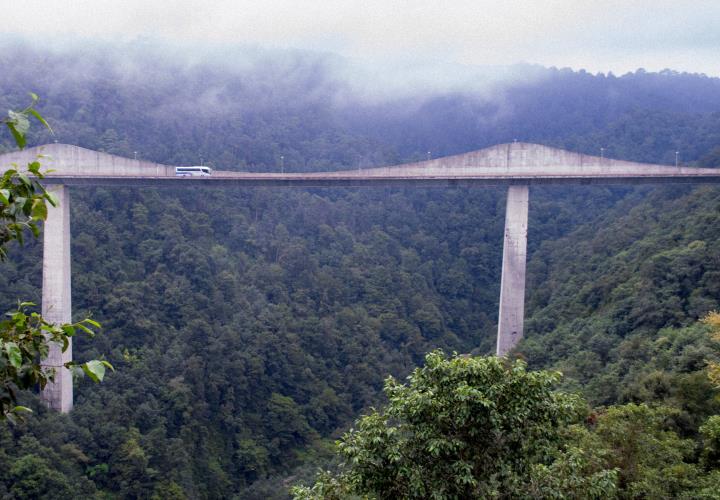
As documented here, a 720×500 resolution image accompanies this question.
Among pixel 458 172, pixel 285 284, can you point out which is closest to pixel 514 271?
pixel 458 172

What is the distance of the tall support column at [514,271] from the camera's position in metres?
23.4

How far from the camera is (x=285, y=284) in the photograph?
30875mm

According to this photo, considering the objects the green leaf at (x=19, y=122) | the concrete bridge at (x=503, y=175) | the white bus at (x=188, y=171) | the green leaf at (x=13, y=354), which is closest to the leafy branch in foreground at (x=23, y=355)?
the green leaf at (x=13, y=354)

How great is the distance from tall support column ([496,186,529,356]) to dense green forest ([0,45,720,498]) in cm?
136

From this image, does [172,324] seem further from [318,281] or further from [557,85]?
[557,85]

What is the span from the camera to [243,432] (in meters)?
24.3

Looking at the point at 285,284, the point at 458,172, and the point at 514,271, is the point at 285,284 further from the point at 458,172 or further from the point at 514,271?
the point at 514,271

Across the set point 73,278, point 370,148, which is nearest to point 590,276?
point 73,278

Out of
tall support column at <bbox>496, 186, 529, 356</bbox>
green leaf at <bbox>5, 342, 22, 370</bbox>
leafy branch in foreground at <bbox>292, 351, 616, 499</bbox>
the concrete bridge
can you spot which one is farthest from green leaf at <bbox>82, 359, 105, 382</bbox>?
tall support column at <bbox>496, 186, 529, 356</bbox>

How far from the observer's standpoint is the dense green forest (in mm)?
20016

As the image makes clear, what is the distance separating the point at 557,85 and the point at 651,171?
43080mm

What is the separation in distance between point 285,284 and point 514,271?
1088cm

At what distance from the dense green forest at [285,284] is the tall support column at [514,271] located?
1.36 meters

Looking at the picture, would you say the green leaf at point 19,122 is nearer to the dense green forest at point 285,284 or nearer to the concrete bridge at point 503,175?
the dense green forest at point 285,284
